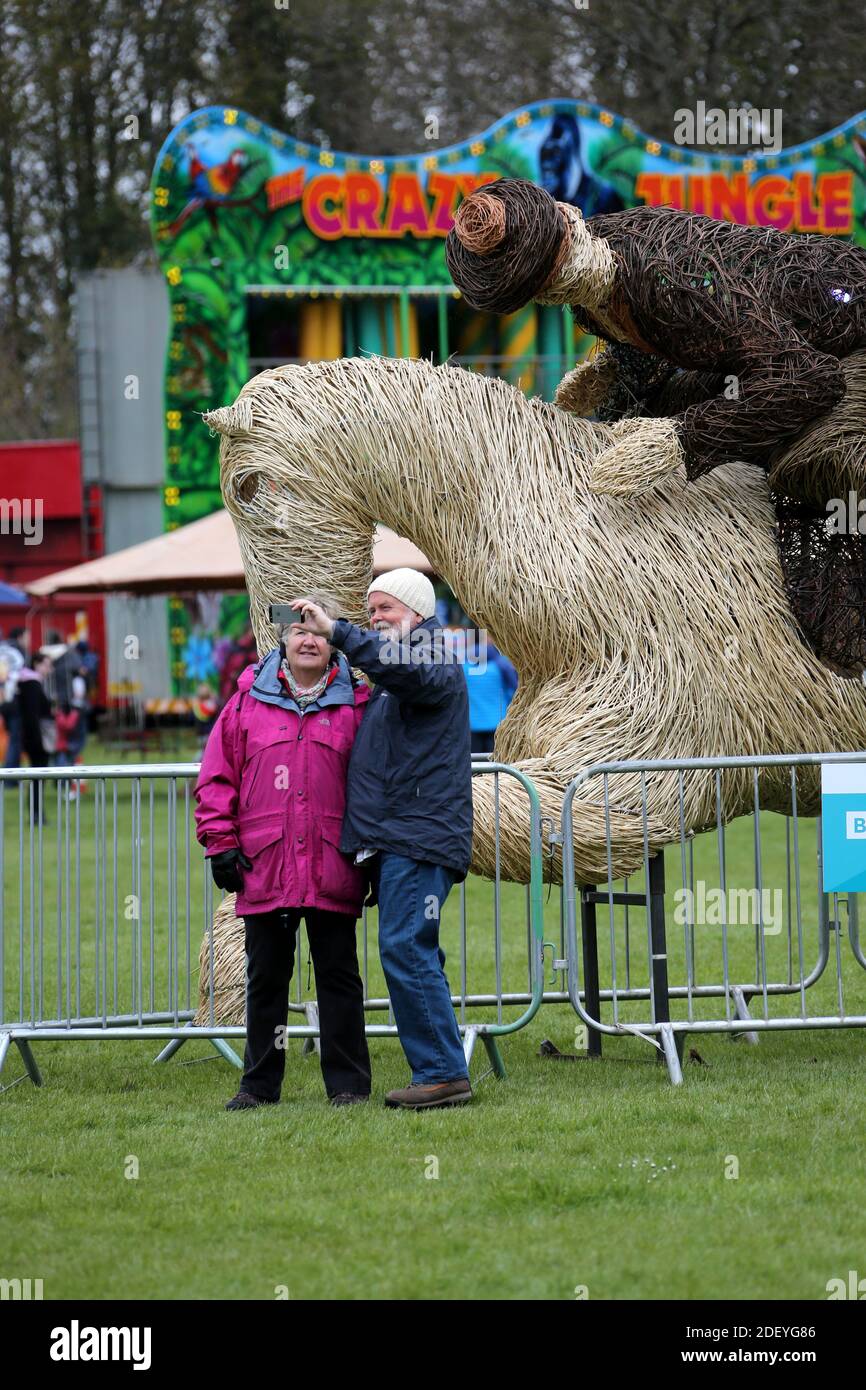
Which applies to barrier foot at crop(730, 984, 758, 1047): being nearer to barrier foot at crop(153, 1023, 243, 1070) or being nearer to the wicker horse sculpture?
the wicker horse sculpture

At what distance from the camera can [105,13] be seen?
33.7 metres

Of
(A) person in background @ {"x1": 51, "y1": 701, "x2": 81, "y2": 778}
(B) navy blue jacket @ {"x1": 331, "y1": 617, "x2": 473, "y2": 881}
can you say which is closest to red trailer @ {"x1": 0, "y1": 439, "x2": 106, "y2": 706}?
(A) person in background @ {"x1": 51, "y1": 701, "x2": 81, "y2": 778}

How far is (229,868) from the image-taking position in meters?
5.74

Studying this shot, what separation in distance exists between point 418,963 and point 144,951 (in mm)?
4290

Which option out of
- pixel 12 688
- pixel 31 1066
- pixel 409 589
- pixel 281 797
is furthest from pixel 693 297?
pixel 12 688

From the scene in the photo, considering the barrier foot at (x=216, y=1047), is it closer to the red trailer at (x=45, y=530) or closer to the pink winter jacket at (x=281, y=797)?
the pink winter jacket at (x=281, y=797)

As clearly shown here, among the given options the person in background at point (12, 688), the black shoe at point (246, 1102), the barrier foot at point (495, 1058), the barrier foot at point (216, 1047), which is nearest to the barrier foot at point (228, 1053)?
the barrier foot at point (216, 1047)

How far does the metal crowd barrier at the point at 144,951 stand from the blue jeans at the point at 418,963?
0.42m

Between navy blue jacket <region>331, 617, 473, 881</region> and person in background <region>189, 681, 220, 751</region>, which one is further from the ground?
navy blue jacket <region>331, 617, 473, 881</region>

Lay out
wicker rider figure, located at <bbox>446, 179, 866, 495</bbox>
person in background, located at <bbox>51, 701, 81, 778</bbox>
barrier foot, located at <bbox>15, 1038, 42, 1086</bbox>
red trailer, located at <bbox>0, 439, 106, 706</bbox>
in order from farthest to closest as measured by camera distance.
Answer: red trailer, located at <bbox>0, 439, 106, 706</bbox> → person in background, located at <bbox>51, 701, 81, 778</bbox> → barrier foot, located at <bbox>15, 1038, 42, 1086</bbox> → wicker rider figure, located at <bbox>446, 179, 866, 495</bbox>

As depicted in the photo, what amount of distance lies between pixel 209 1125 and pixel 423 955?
2.85 ft

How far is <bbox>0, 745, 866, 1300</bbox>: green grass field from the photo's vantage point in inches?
160

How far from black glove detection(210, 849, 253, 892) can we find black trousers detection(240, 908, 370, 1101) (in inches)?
5.6

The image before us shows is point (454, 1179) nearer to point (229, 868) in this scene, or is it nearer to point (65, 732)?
point (229, 868)
